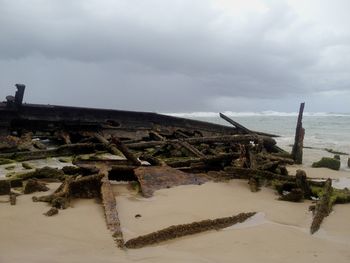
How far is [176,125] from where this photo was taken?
1367 centimetres

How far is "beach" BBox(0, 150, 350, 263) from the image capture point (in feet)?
10.8

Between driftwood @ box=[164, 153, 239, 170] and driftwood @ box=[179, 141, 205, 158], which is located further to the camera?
driftwood @ box=[179, 141, 205, 158]

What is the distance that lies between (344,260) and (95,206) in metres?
2.96

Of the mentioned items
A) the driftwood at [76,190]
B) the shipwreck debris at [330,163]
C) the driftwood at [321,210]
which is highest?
the shipwreck debris at [330,163]

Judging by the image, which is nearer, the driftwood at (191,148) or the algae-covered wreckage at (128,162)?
the algae-covered wreckage at (128,162)

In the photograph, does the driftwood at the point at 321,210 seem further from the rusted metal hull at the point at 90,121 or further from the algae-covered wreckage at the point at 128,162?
the rusted metal hull at the point at 90,121

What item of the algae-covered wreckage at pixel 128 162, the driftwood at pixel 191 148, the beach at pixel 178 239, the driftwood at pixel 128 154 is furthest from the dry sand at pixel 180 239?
the driftwood at pixel 191 148

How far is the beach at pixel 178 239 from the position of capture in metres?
3.30

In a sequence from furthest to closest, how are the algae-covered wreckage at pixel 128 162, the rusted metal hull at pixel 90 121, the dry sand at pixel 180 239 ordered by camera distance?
1. the rusted metal hull at pixel 90 121
2. the algae-covered wreckage at pixel 128 162
3. the dry sand at pixel 180 239

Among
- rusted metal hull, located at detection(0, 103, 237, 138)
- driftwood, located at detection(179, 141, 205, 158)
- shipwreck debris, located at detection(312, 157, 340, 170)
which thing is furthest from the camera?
rusted metal hull, located at detection(0, 103, 237, 138)

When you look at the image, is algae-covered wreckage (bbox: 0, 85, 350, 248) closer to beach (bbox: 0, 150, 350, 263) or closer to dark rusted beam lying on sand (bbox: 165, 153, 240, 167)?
dark rusted beam lying on sand (bbox: 165, 153, 240, 167)

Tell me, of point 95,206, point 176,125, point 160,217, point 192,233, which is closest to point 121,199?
point 95,206

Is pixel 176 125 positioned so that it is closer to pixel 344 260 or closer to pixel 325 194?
pixel 325 194

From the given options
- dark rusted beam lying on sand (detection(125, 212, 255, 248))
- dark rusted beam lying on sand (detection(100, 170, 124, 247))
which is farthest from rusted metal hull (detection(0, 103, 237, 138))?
dark rusted beam lying on sand (detection(125, 212, 255, 248))
